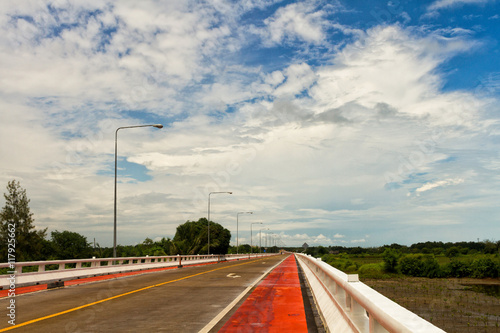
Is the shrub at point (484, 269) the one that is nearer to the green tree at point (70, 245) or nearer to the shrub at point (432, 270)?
the shrub at point (432, 270)

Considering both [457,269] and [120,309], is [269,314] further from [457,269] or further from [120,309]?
[457,269]

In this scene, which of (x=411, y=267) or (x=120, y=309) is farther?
(x=411, y=267)

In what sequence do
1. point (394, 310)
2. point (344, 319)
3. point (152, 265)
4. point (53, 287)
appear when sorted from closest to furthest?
point (394, 310), point (344, 319), point (53, 287), point (152, 265)

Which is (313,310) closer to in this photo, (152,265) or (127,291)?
(127,291)

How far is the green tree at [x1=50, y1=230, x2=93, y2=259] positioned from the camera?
12838 centimetres

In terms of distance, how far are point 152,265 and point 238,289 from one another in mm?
19895

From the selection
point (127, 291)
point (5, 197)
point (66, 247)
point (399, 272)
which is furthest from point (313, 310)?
point (66, 247)

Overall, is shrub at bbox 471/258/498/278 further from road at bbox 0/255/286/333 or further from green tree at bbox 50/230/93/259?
green tree at bbox 50/230/93/259

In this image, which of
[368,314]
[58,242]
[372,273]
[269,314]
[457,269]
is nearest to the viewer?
[368,314]

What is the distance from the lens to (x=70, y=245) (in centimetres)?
13300

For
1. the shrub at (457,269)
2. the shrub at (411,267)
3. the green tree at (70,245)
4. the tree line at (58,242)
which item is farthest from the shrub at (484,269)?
the green tree at (70,245)

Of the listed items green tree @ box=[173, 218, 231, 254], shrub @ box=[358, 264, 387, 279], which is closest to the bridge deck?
shrub @ box=[358, 264, 387, 279]

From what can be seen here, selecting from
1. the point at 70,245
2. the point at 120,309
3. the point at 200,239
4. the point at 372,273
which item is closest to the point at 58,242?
the point at 70,245

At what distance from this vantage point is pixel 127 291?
16109 millimetres
